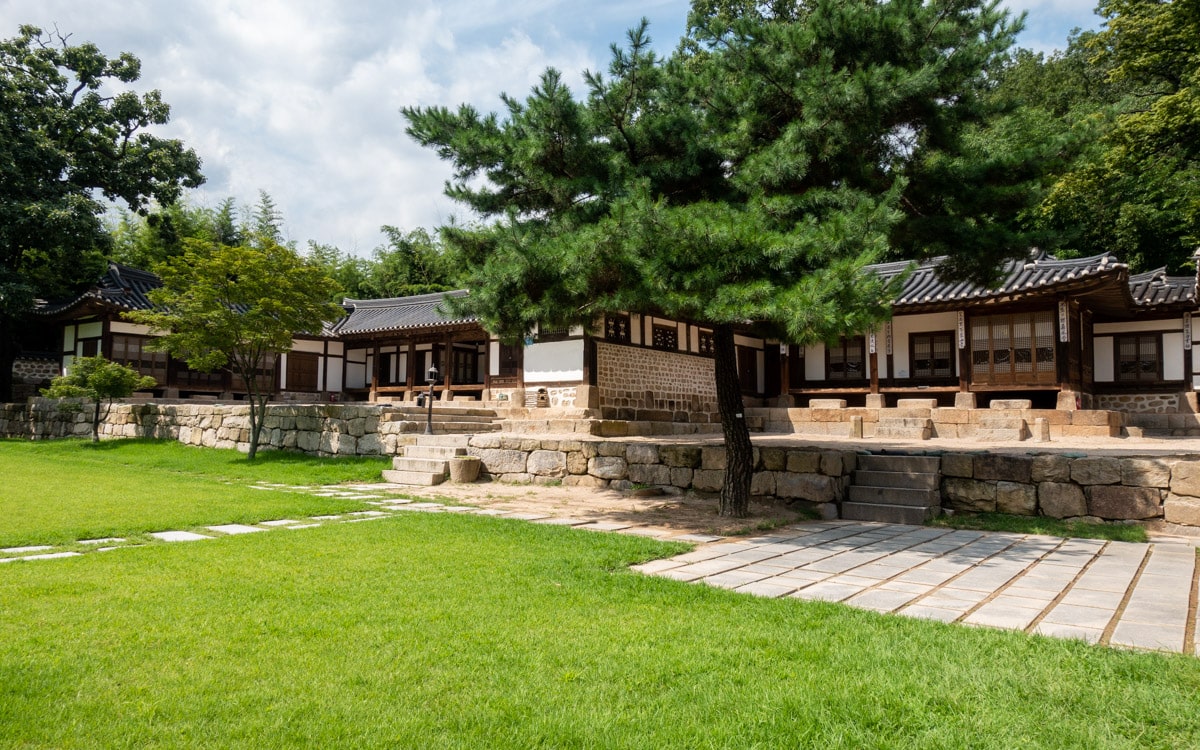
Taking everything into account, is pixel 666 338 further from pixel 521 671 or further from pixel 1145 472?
pixel 521 671

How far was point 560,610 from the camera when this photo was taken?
12.4 ft

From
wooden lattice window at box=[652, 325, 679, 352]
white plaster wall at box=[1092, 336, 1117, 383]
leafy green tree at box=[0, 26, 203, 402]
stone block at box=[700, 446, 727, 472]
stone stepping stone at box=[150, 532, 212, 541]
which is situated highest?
leafy green tree at box=[0, 26, 203, 402]

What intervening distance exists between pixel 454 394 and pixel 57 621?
1836 cm

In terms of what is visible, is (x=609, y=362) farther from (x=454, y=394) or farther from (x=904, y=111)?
(x=904, y=111)

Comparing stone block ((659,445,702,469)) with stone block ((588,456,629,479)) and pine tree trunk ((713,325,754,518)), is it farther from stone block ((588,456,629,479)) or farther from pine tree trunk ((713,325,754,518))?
pine tree trunk ((713,325,754,518))

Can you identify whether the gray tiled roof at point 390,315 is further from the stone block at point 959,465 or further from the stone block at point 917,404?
the stone block at point 959,465

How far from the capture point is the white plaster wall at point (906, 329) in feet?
60.6

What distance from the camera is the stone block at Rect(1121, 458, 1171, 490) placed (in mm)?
7070

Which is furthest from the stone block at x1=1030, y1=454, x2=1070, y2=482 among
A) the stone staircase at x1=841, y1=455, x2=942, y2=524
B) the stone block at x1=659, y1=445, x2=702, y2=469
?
the stone block at x1=659, y1=445, x2=702, y2=469

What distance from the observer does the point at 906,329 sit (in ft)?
62.4

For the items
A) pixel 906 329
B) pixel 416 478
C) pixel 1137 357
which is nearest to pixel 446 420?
pixel 416 478

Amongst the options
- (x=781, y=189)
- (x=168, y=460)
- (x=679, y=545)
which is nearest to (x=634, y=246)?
(x=781, y=189)

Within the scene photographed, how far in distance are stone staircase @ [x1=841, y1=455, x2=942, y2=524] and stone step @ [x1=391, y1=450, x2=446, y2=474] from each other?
20.4ft

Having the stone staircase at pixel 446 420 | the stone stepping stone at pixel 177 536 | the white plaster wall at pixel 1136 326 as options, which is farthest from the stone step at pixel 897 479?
the white plaster wall at pixel 1136 326
